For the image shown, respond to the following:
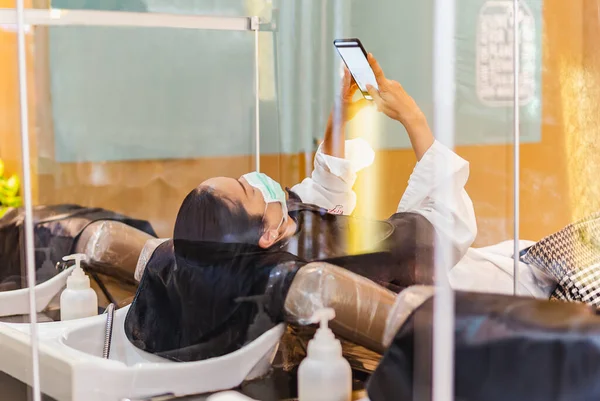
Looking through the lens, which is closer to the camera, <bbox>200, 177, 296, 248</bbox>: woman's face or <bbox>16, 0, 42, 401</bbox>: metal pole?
<bbox>200, 177, 296, 248</bbox>: woman's face

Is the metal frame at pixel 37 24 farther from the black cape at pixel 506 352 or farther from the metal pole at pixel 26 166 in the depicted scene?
the black cape at pixel 506 352

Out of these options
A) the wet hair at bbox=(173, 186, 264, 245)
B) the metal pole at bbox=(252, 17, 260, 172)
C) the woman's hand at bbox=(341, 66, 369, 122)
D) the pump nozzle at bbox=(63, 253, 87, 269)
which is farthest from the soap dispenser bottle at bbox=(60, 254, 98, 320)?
the woman's hand at bbox=(341, 66, 369, 122)

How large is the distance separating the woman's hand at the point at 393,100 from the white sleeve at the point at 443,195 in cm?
4

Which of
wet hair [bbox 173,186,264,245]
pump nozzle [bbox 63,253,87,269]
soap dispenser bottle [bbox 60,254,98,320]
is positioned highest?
wet hair [bbox 173,186,264,245]

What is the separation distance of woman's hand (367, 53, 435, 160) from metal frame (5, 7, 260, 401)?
0.60ft

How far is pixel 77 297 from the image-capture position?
911 millimetres

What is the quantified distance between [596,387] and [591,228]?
236mm

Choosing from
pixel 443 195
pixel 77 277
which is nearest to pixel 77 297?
pixel 77 277

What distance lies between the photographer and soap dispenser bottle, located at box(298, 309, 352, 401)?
2.23ft

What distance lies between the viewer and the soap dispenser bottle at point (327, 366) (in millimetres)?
679

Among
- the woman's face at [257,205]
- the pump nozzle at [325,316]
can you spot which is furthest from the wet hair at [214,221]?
the pump nozzle at [325,316]

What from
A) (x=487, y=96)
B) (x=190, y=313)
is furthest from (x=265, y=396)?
(x=487, y=96)

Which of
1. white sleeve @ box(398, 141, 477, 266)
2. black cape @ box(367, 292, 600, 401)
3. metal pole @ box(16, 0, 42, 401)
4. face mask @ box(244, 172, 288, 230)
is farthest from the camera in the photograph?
metal pole @ box(16, 0, 42, 401)

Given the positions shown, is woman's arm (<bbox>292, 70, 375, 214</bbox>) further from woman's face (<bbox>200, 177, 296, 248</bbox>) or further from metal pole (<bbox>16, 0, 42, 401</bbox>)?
metal pole (<bbox>16, 0, 42, 401</bbox>)
